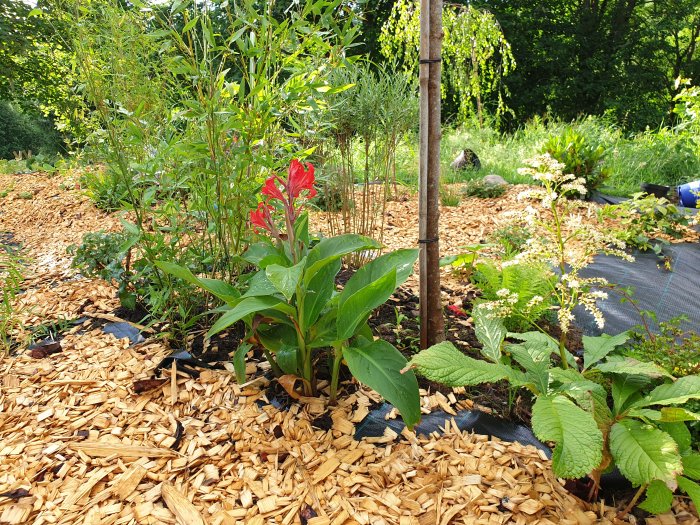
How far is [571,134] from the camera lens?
17.7 ft

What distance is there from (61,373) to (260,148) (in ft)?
4.14

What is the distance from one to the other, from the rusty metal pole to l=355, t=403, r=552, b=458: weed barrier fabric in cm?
33

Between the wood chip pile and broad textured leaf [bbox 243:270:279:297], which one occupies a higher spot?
broad textured leaf [bbox 243:270:279:297]

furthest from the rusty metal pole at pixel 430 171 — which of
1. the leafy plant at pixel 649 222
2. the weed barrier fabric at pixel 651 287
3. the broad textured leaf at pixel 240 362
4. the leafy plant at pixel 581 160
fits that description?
the leafy plant at pixel 581 160

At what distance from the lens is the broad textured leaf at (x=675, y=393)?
136cm

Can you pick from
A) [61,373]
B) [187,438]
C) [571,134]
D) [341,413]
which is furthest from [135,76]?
[571,134]

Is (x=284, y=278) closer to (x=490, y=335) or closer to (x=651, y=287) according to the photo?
(x=490, y=335)

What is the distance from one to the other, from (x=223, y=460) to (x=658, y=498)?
126cm

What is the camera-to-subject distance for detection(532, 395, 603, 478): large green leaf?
1168 mm

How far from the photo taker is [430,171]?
185cm

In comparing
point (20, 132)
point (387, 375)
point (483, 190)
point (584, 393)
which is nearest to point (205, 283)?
point (387, 375)

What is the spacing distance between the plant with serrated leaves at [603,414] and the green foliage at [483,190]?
4114 mm

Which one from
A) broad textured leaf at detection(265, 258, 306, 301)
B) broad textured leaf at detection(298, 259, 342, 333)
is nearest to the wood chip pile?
broad textured leaf at detection(298, 259, 342, 333)

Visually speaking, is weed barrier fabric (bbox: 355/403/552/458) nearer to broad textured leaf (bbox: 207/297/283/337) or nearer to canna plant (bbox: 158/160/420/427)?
canna plant (bbox: 158/160/420/427)
